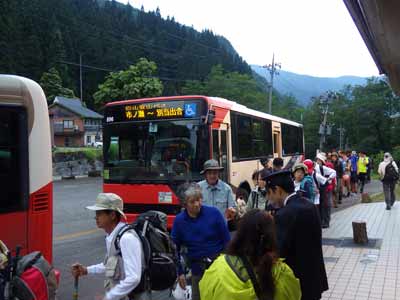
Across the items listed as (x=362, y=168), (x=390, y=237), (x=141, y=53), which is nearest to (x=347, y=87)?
(x=141, y=53)

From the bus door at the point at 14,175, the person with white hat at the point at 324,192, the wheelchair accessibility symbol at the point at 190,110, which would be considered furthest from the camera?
the person with white hat at the point at 324,192

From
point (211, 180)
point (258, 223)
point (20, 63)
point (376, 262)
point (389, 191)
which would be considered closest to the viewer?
point (258, 223)

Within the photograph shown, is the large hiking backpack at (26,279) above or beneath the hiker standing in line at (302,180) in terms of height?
beneath

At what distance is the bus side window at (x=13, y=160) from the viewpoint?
5266 mm

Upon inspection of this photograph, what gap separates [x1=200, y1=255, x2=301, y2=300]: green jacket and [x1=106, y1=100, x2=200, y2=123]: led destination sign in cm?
730

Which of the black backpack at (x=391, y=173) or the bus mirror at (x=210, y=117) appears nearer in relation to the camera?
the bus mirror at (x=210, y=117)

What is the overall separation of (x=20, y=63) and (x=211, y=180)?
265 ft

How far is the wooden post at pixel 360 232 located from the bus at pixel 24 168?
6253mm

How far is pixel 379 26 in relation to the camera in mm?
5125

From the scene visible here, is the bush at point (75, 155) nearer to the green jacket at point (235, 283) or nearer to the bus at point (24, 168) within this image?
the bus at point (24, 168)

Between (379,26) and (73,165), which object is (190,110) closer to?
(379,26)

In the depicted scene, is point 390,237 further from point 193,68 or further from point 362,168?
point 193,68

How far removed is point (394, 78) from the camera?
858 cm

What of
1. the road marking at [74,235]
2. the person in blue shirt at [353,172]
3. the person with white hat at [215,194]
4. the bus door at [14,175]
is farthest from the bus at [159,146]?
the person in blue shirt at [353,172]
